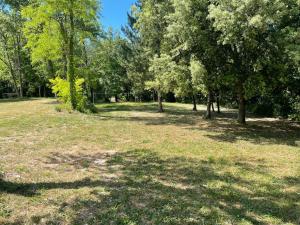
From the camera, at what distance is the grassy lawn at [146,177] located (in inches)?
→ 261

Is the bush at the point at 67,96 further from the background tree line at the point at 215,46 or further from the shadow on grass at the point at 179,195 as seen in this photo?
the shadow on grass at the point at 179,195

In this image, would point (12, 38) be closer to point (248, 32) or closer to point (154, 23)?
point (154, 23)

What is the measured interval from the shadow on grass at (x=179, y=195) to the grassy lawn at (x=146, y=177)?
2 cm

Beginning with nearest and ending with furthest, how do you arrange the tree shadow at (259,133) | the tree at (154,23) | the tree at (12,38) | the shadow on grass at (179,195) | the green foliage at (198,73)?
the shadow on grass at (179,195), the tree shadow at (259,133), the green foliage at (198,73), the tree at (154,23), the tree at (12,38)

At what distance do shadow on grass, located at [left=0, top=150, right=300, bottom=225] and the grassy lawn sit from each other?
0.02 m

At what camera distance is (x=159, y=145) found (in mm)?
13078

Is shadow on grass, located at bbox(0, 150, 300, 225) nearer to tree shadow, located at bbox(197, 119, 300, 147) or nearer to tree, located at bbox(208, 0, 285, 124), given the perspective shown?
tree shadow, located at bbox(197, 119, 300, 147)

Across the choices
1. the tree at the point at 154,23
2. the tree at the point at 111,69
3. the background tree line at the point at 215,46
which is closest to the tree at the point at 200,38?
the background tree line at the point at 215,46

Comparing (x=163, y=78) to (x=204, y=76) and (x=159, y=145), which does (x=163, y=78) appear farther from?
(x=159, y=145)

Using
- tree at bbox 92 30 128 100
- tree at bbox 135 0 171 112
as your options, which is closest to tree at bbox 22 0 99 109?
tree at bbox 135 0 171 112

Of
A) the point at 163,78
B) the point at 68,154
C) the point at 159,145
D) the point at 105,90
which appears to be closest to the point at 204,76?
the point at 163,78

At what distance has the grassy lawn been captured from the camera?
6.62 meters

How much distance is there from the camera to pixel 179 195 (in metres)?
7.64

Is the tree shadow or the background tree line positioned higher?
the background tree line
